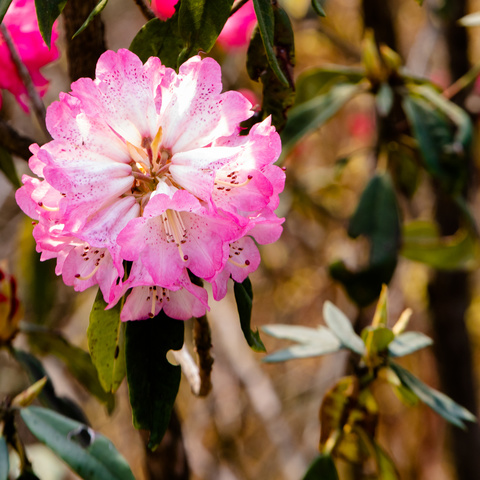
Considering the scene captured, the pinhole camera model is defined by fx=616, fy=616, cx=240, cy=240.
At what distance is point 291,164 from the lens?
7.51ft

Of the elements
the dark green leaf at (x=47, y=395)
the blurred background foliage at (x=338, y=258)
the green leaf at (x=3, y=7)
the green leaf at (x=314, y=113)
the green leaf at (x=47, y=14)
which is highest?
the green leaf at (x=3, y=7)

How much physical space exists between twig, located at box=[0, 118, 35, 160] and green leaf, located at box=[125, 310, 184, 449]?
12.1 inches

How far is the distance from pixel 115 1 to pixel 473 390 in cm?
213

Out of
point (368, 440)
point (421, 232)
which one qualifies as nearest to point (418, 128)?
point (421, 232)

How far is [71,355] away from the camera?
104cm

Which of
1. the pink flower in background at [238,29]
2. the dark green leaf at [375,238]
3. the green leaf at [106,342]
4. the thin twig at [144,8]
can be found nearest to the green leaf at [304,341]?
the dark green leaf at [375,238]

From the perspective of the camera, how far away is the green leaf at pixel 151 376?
24.2 inches

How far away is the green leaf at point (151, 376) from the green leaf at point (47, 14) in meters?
0.29

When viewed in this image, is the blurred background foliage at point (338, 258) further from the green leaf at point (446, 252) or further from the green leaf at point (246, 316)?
the green leaf at point (246, 316)

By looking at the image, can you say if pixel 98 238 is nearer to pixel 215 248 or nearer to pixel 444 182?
pixel 215 248

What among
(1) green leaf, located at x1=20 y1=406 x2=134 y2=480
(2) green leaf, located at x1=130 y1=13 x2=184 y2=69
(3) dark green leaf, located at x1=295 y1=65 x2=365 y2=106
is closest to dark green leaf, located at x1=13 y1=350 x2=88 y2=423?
(1) green leaf, located at x1=20 y1=406 x2=134 y2=480

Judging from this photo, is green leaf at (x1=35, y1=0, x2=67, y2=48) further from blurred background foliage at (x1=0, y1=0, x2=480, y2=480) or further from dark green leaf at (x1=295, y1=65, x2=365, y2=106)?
dark green leaf at (x1=295, y1=65, x2=365, y2=106)

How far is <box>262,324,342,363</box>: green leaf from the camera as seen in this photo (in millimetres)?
904

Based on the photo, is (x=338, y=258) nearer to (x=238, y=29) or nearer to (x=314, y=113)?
(x=314, y=113)
